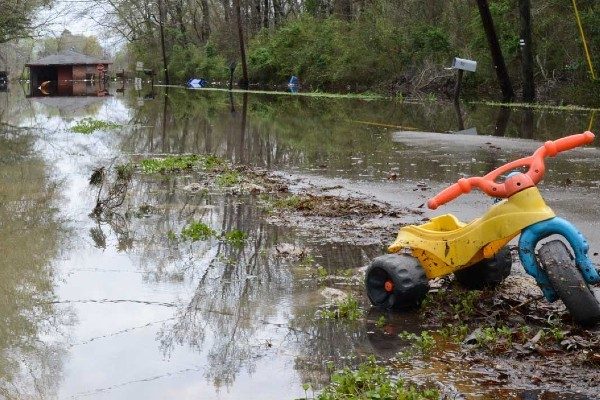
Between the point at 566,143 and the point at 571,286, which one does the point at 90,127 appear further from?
the point at 571,286

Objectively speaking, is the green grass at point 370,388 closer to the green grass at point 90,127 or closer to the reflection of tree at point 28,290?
the reflection of tree at point 28,290

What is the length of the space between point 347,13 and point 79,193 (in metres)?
51.4

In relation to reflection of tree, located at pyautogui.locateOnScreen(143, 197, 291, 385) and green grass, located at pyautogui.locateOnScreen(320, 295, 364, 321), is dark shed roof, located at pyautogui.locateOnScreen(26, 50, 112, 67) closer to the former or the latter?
reflection of tree, located at pyautogui.locateOnScreen(143, 197, 291, 385)

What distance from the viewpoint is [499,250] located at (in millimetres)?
5820

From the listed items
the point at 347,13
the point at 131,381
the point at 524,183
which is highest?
the point at 347,13

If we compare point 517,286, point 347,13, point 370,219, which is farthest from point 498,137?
point 347,13

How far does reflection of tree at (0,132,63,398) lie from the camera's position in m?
4.59

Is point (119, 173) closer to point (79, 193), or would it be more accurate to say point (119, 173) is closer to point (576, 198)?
point (79, 193)

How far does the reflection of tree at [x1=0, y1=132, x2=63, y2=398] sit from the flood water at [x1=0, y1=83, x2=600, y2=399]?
0.01 meters

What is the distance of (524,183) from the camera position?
533cm

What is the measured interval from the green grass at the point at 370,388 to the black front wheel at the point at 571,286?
1253 millimetres

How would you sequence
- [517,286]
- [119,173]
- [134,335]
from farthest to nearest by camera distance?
[119,173], [517,286], [134,335]

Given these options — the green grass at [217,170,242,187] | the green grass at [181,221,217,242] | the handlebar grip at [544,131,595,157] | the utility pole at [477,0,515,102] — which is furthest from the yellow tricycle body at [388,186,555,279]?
the utility pole at [477,0,515,102]

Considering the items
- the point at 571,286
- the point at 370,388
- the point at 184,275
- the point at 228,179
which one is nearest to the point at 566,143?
the point at 571,286
